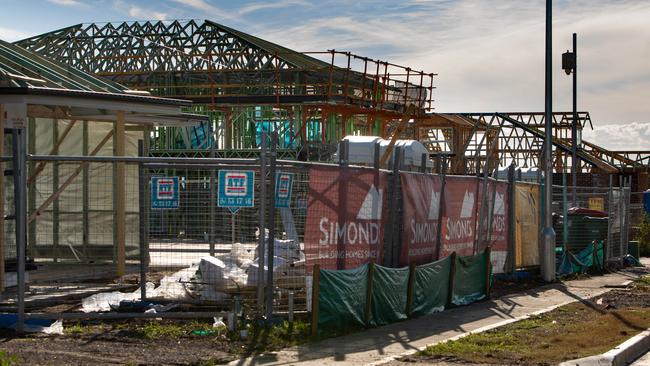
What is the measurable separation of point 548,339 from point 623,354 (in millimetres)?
1265

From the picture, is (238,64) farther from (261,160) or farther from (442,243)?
(261,160)

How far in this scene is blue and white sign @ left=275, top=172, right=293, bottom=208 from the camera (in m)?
12.6

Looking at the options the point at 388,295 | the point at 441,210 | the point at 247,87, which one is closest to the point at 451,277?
the point at 441,210

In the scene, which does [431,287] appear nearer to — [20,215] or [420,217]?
[420,217]

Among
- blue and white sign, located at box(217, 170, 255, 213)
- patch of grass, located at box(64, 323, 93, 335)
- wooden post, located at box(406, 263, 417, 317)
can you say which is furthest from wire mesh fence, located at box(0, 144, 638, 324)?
patch of grass, located at box(64, 323, 93, 335)

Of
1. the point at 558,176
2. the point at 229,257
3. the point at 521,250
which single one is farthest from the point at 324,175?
the point at 558,176

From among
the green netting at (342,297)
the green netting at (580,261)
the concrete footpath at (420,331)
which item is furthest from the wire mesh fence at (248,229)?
the green netting at (580,261)

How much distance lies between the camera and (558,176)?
59031mm

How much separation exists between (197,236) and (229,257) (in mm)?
1938

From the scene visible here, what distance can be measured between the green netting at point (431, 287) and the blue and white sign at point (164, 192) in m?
3.53

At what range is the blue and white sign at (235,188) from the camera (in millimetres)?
12828

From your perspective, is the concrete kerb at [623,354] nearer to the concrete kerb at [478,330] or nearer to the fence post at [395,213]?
the concrete kerb at [478,330]

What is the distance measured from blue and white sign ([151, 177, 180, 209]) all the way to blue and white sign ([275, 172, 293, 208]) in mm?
1386

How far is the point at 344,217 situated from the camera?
13.3m
